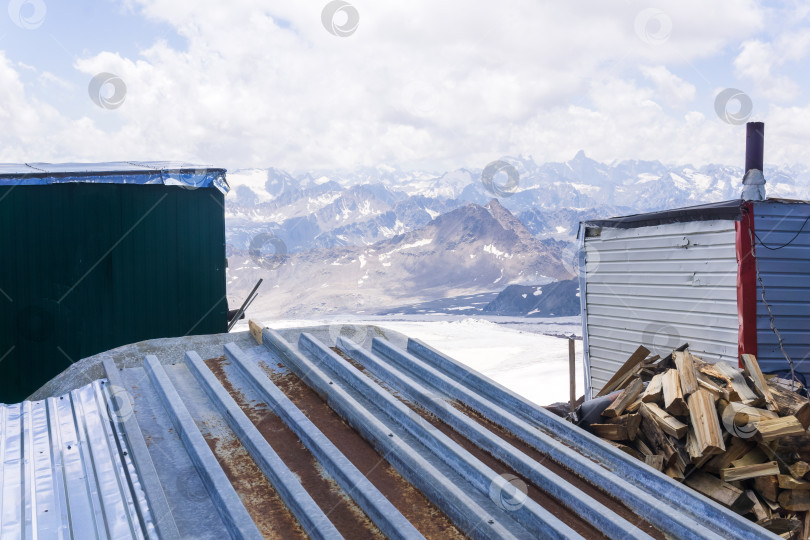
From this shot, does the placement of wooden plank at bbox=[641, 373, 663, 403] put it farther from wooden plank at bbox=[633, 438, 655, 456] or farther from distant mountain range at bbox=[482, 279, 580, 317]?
distant mountain range at bbox=[482, 279, 580, 317]

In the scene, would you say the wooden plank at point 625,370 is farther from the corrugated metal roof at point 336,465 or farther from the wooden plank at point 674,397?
the corrugated metal roof at point 336,465

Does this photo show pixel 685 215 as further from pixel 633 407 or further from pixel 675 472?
pixel 675 472

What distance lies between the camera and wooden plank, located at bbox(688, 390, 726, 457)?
16.3 feet

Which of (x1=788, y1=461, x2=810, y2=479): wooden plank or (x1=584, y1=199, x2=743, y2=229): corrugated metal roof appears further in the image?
(x1=584, y1=199, x2=743, y2=229): corrugated metal roof

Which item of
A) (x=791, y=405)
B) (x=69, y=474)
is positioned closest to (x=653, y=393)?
(x=791, y=405)

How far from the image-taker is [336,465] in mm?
3008

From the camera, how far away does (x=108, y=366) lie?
4320mm

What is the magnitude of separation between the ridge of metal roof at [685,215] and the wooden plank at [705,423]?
289 cm

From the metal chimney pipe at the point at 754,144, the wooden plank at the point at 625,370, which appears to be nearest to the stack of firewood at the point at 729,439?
the wooden plank at the point at 625,370

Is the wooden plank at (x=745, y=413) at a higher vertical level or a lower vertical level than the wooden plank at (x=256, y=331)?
lower

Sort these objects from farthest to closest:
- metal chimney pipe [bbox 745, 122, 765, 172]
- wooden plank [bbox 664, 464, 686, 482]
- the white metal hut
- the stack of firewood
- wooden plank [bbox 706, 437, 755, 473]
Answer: metal chimney pipe [bbox 745, 122, 765, 172]
the white metal hut
wooden plank [bbox 664, 464, 686, 482]
wooden plank [bbox 706, 437, 755, 473]
the stack of firewood

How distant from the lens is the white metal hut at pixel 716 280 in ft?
23.4

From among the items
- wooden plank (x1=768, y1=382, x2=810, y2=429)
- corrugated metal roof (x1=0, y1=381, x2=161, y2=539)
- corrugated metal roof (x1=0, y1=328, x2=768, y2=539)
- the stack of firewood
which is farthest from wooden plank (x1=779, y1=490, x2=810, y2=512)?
corrugated metal roof (x1=0, y1=381, x2=161, y2=539)

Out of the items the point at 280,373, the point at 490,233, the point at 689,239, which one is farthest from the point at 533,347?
the point at 490,233
